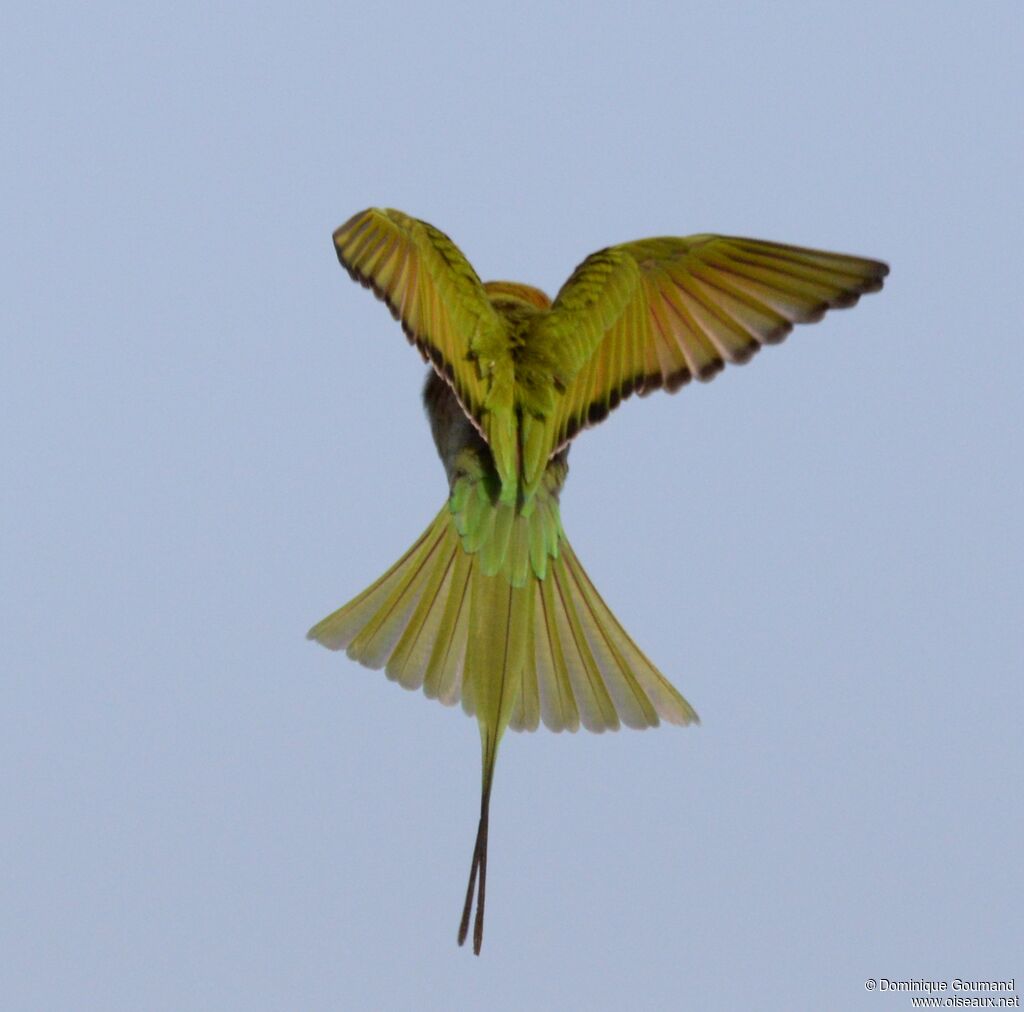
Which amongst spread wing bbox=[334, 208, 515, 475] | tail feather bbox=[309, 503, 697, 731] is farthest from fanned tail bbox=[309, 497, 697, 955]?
spread wing bbox=[334, 208, 515, 475]

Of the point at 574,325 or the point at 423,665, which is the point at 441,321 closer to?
the point at 574,325

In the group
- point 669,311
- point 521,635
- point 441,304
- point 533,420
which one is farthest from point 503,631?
point 669,311

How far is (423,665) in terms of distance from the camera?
3459 mm

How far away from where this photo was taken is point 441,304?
3277 mm

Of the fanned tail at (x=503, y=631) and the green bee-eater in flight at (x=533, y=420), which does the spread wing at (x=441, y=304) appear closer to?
the green bee-eater in flight at (x=533, y=420)

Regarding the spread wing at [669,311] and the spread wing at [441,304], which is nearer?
the spread wing at [441,304]

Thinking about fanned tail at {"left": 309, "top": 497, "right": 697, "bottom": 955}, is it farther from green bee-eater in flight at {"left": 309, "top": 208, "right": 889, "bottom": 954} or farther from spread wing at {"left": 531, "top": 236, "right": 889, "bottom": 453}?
spread wing at {"left": 531, "top": 236, "right": 889, "bottom": 453}

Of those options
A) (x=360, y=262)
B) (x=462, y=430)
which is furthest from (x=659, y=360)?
(x=360, y=262)

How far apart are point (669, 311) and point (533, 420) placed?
0.40m

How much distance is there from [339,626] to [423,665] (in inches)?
7.5

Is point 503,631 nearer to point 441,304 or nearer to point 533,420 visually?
point 533,420

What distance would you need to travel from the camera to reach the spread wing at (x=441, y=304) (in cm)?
321

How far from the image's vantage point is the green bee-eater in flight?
3.29 m

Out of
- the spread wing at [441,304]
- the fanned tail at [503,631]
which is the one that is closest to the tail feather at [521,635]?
the fanned tail at [503,631]
